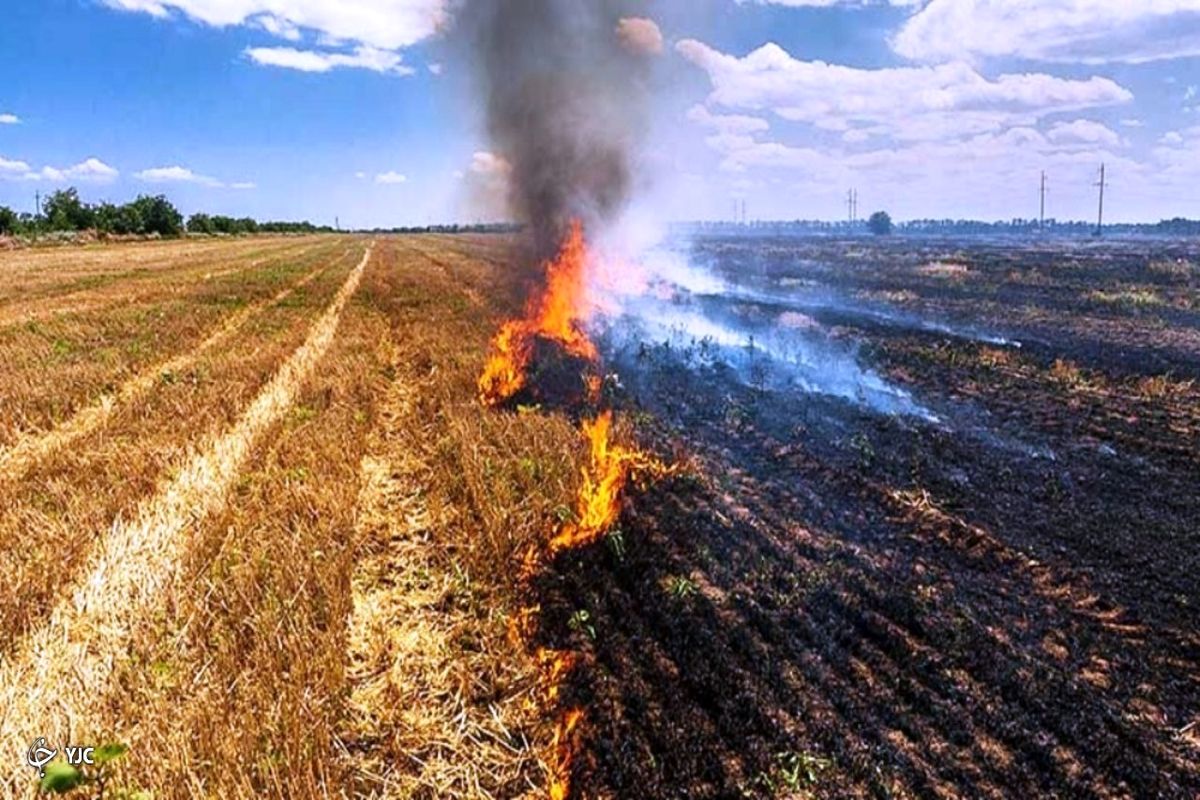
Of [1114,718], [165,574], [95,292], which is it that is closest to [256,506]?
[165,574]

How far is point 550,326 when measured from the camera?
17.5 meters

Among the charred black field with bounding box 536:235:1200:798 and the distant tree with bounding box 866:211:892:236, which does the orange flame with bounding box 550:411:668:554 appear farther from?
the distant tree with bounding box 866:211:892:236

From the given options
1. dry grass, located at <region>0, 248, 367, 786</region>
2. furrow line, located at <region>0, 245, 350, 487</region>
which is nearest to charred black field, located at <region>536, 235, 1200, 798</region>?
dry grass, located at <region>0, 248, 367, 786</region>

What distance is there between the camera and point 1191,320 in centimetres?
2153

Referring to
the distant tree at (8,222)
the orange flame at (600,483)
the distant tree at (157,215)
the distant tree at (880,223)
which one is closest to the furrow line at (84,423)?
the orange flame at (600,483)

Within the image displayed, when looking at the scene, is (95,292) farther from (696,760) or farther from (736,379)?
(696,760)

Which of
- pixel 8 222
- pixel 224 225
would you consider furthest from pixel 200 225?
pixel 8 222

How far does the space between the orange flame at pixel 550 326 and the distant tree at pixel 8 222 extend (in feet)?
261

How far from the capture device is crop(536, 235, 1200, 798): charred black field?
3.97 metres

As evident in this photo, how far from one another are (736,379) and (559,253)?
8.10 m

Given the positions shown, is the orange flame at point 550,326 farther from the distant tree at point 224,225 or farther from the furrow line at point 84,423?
the distant tree at point 224,225

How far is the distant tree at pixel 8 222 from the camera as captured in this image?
72.8 m

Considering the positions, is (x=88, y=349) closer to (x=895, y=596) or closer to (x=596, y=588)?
(x=596, y=588)

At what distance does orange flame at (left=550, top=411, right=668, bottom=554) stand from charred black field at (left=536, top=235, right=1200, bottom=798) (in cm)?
23
